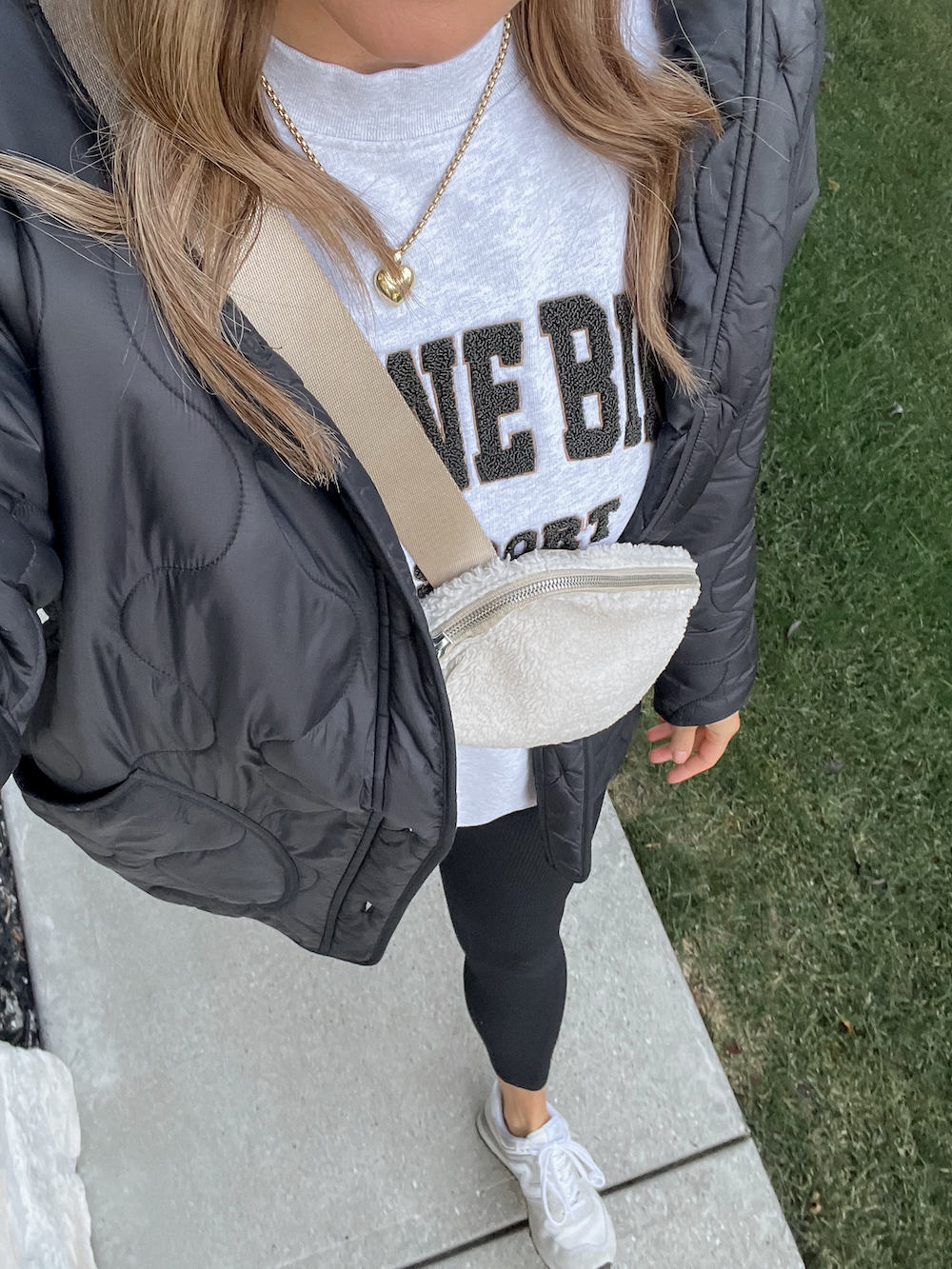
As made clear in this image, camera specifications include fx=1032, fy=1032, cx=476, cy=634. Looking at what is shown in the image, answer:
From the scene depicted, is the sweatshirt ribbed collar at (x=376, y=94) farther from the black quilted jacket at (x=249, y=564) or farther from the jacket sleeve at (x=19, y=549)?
the jacket sleeve at (x=19, y=549)

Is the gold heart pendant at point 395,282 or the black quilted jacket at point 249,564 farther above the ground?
the gold heart pendant at point 395,282

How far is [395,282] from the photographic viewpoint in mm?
1008

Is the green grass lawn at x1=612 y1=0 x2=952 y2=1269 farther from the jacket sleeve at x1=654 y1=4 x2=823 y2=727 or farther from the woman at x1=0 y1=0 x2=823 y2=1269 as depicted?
the woman at x1=0 y1=0 x2=823 y2=1269

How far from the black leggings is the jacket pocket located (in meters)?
0.31

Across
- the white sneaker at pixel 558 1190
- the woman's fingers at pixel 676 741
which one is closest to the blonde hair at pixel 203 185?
the woman's fingers at pixel 676 741

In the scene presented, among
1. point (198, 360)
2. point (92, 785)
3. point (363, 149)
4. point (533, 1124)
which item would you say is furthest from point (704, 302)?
point (533, 1124)

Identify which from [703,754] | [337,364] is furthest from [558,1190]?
[337,364]

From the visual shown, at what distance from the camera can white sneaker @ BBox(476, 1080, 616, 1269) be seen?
1973 millimetres

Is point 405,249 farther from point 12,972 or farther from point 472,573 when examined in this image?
point 12,972

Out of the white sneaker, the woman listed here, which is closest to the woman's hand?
the woman

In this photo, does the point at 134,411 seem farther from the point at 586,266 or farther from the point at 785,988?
the point at 785,988

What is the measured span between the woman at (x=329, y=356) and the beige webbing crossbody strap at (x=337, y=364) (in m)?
0.01

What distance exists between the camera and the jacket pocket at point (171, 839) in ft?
3.85

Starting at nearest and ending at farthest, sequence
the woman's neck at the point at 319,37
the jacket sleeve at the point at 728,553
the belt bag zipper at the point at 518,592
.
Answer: the woman's neck at the point at 319,37
the belt bag zipper at the point at 518,592
the jacket sleeve at the point at 728,553
